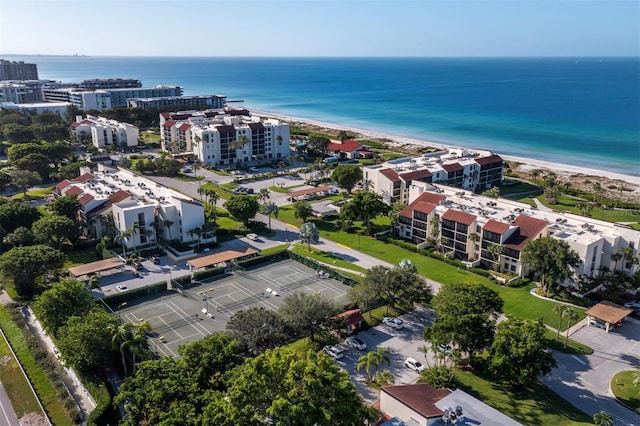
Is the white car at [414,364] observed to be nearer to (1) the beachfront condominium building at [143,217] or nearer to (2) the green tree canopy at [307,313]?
(2) the green tree canopy at [307,313]

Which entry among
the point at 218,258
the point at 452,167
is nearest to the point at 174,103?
the point at 452,167

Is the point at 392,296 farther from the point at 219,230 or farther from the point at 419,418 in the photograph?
the point at 219,230

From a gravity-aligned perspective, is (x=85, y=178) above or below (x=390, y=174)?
below

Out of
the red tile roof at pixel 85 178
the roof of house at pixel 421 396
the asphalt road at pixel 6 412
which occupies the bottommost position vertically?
the asphalt road at pixel 6 412

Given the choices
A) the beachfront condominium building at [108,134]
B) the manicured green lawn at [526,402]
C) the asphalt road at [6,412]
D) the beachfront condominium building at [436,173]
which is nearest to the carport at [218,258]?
the asphalt road at [6,412]

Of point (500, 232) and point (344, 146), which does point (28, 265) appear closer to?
point (500, 232)

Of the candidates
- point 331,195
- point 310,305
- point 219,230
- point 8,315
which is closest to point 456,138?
point 331,195
